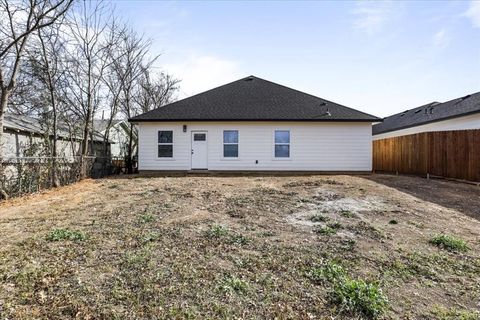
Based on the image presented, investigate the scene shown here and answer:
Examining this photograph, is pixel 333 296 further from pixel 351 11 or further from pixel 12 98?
pixel 12 98

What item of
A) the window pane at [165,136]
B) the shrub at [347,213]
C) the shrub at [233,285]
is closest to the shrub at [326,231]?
the shrub at [347,213]

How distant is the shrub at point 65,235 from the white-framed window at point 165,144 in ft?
32.0

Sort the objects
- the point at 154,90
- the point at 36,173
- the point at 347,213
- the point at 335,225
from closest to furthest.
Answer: the point at 335,225 < the point at 347,213 < the point at 36,173 < the point at 154,90

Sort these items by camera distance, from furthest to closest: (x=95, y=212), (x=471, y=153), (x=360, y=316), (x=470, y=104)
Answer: (x=470, y=104) → (x=471, y=153) → (x=95, y=212) → (x=360, y=316)

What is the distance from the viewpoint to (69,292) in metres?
3.21

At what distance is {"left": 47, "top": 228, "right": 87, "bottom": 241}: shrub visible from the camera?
479cm

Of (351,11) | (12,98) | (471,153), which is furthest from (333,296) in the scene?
(12,98)

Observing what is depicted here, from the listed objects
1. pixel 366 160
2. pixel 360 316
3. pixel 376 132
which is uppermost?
pixel 376 132

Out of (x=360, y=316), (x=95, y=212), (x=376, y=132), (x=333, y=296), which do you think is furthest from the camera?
(x=376, y=132)

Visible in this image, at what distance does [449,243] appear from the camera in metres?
4.86

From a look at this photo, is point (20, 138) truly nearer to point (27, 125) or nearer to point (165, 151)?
point (27, 125)

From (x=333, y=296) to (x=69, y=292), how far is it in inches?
108

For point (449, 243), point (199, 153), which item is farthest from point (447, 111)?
point (449, 243)

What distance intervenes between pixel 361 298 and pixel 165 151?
12634 mm
